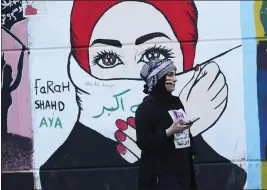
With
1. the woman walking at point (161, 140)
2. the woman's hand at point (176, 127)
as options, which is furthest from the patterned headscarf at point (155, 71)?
the woman's hand at point (176, 127)

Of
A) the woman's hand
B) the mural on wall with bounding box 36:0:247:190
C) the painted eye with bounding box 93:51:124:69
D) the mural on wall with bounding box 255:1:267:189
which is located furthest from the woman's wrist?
the mural on wall with bounding box 255:1:267:189

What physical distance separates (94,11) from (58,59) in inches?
22.9

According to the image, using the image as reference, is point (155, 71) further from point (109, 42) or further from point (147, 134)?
point (109, 42)

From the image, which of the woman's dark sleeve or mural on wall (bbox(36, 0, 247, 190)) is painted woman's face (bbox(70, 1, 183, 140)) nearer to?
mural on wall (bbox(36, 0, 247, 190))

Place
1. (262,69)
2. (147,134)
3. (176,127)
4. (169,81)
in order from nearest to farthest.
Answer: (176,127)
(147,134)
(169,81)
(262,69)

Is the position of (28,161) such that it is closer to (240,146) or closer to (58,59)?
(58,59)

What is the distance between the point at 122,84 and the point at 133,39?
0.45 metres

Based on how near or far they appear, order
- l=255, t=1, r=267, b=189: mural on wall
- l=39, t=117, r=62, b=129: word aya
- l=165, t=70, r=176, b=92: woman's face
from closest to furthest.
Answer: l=165, t=70, r=176, b=92: woman's face, l=255, t=1, r=267, b=189: mural on wall, l=39, t=117, r=62, b=129: word aya

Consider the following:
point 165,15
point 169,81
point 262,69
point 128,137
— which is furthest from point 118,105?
point 169,81

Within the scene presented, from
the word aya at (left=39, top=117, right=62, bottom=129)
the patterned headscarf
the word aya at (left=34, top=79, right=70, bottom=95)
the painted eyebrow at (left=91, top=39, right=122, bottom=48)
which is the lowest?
the word aya at (left=39, top=117, right=62, bottom=129)

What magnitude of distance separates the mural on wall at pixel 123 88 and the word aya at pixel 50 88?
0.03 metres

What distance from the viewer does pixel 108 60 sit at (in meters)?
5.49

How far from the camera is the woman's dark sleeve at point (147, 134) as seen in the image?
Answer: 363cm

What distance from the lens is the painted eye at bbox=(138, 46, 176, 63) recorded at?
548cm
